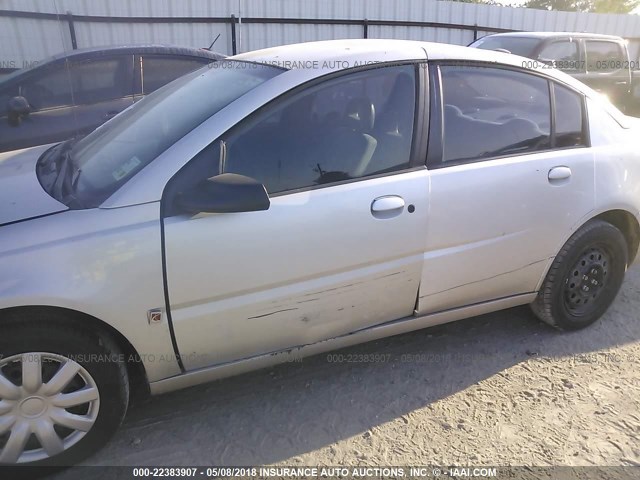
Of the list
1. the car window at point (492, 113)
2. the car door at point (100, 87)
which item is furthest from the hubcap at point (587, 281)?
the car door at point (100, 87)

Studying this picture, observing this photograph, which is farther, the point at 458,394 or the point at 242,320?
the point at 458,394

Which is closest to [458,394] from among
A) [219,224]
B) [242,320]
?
[242,320]

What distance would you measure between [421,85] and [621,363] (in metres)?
1.96

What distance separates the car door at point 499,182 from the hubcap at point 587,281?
0.27 meters

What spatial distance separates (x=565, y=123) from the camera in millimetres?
2963

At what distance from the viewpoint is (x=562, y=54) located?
8.26 metres

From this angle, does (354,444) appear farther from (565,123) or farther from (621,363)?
(565,123)

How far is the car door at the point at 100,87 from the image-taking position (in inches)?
202

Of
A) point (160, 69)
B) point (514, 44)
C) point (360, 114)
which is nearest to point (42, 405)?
point (360, 114)

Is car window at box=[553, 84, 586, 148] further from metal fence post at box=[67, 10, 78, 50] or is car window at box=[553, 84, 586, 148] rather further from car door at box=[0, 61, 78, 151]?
metal fence post at box=[67, 10, 78, 50]

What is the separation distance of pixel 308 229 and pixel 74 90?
4031 mm

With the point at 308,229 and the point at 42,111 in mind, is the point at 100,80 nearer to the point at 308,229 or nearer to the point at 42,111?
the point at 42,111

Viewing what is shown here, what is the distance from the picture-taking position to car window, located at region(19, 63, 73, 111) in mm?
5008

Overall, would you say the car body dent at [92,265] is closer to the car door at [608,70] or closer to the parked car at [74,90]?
the parked car at [74,90]
